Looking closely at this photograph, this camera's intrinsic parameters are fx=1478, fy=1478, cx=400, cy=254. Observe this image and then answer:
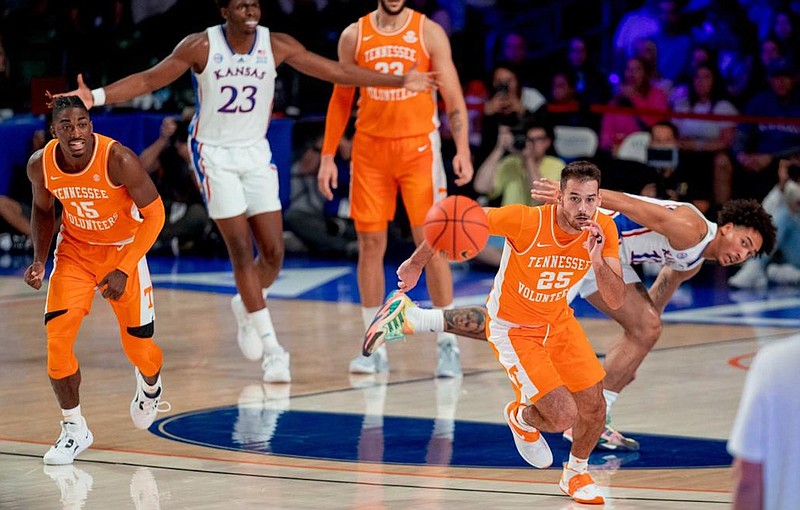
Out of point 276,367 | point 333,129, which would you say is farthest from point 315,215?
point 276,367

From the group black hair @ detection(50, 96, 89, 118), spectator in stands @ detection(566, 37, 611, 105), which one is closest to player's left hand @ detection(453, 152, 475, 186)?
black hair @ detection(50, 96, 89, 118)

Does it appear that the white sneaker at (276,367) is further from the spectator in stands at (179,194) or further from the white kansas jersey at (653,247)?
the spectator in stands at (179,194)

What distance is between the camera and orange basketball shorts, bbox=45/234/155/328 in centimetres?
715

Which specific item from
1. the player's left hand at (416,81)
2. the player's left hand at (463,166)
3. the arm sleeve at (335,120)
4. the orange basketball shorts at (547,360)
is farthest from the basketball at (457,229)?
the arm sleeve at (335,120)

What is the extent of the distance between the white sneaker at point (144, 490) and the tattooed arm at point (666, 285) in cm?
291

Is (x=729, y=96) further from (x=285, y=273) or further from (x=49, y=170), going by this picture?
(x=49, y=170)

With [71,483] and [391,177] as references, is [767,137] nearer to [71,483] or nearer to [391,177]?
[391,177]

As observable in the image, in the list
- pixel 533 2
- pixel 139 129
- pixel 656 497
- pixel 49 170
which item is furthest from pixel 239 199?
pixel 533 2

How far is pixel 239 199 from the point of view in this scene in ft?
30.1

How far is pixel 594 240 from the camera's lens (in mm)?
6281

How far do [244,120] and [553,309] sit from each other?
330 centimetres

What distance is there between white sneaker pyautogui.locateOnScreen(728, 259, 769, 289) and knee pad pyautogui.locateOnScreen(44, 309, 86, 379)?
25.9ft

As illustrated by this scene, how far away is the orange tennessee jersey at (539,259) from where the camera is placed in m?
6.49

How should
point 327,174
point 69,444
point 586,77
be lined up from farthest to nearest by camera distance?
1. point 586,77
2. point 327,174
3. point 69,444
